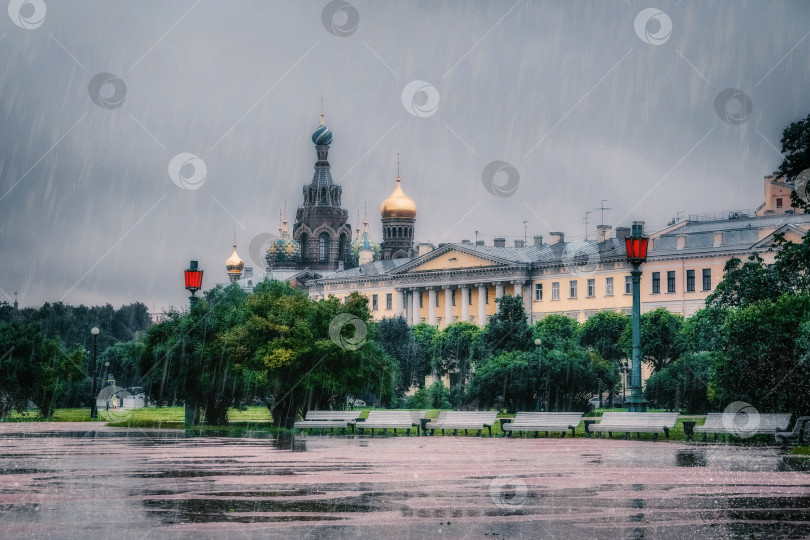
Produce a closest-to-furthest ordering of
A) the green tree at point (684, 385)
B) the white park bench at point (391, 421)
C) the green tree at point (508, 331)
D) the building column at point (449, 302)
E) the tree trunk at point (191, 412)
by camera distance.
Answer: the white park bench at point (391, 421) → the tree trunk at point (191, 412) → the green tree at point (684, 385) → the green tree at point (508, 331) → the building column at point (449, 302)

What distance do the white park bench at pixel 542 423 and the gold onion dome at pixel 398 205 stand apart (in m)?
109

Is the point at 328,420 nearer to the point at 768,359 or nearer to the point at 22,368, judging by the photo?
the point at 768,359

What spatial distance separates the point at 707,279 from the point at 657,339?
15.1 metres

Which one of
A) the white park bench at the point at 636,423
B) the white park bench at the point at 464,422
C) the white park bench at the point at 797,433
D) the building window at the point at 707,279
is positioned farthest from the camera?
the building window at the point at 707,279

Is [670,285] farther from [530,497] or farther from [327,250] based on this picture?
[530,497]

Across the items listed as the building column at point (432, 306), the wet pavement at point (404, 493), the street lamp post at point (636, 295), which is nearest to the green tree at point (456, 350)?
the building column at point (432, 306)

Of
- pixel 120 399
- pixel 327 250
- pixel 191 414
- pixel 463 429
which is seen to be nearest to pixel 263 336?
pixel 191 414

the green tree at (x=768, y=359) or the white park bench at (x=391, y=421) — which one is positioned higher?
the green tree at (x=768, y=359)

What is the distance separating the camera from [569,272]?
106 metres

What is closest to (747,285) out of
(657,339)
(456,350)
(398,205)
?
(657,339)

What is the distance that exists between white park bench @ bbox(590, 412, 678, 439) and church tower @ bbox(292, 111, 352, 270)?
12733cm

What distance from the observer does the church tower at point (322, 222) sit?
15700 centimetres

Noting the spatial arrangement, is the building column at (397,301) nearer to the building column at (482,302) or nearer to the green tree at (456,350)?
the building column at (482,302)

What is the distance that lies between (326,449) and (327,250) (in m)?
135
